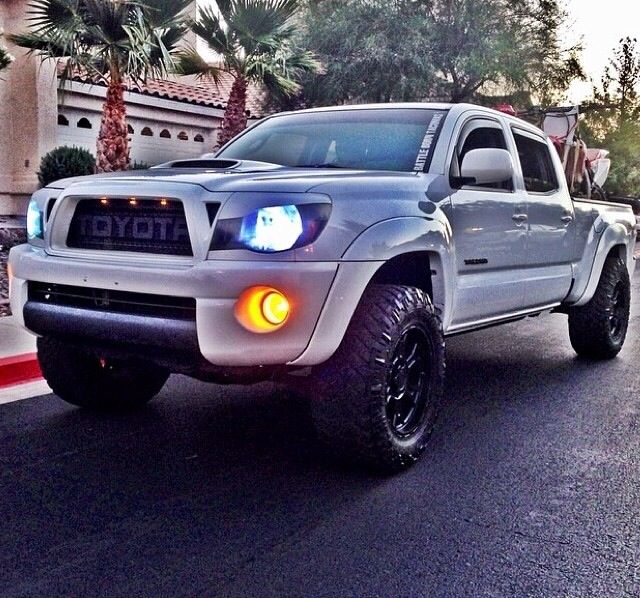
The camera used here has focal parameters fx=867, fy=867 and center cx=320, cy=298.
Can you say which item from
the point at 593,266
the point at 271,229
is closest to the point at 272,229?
the point at 271,229

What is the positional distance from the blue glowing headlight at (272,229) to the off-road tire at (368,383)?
52 cm

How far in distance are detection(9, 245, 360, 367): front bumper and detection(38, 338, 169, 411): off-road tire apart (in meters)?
0.84

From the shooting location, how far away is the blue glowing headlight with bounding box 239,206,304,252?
3732mm

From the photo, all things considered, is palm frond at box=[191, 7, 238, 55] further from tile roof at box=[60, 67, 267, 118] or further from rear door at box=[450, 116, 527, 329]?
rear door at box=[450, 116, 527, 329]

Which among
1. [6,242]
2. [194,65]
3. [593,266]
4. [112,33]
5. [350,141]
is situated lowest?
[6,242]

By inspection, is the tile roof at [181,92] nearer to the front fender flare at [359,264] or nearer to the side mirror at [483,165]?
the side mirror at [483,165]

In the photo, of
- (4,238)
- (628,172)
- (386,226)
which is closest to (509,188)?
(386,226)

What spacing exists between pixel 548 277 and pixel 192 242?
10.1 ft

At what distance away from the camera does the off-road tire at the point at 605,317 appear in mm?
6910

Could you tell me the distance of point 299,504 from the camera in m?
3.77

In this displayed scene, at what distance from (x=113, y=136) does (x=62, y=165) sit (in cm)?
242

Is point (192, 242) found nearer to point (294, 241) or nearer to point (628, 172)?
point (294, 241)

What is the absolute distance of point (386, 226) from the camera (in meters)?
4.10

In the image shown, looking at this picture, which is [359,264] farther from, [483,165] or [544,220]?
[544,220]
